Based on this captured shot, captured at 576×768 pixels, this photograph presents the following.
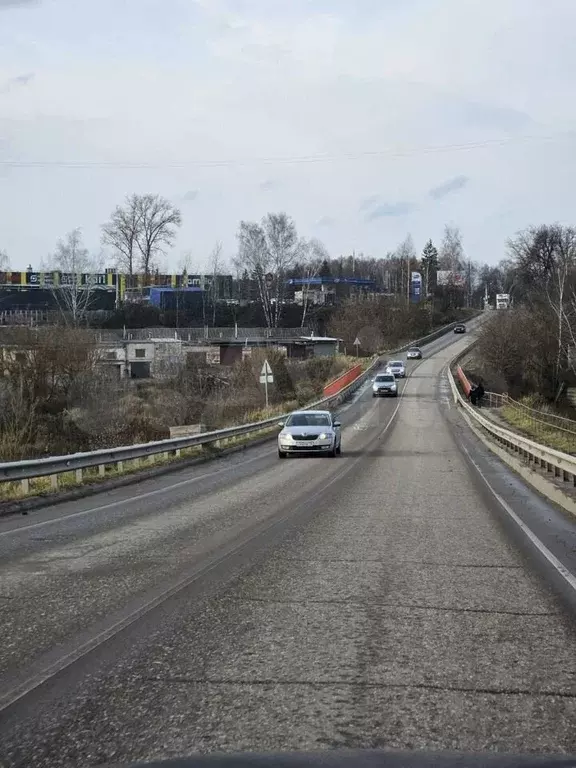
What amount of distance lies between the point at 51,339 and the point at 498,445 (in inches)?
796

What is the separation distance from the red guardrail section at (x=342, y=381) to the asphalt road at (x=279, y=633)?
45.9m

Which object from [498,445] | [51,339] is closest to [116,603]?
[498,445]

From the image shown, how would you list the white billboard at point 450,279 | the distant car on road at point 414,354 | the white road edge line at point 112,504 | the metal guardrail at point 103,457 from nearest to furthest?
the white road edge line at point 112,504 < the metal guardrail at point 103,457 < the distant car on road at point 414,354 < the white billboard at point 450,279

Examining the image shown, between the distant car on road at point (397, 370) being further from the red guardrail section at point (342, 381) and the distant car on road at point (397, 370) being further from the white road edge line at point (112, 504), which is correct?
the white road edge line at point (112, 504)

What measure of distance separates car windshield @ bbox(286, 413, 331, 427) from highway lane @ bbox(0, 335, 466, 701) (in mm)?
5276

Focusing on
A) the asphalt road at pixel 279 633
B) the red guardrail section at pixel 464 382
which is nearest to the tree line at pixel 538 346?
the red guardrail section at pixel 464 382

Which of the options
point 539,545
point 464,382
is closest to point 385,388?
point 464,382

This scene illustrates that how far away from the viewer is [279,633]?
6.44 m

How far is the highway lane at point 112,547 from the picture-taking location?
6.56 metres

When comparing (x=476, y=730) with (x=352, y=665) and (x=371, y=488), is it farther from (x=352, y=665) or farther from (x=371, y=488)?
(x=371, y=488)

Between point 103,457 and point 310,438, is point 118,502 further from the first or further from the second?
point 310,438

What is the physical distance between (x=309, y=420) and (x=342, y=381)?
38.8 m

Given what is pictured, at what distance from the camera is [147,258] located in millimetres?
96188

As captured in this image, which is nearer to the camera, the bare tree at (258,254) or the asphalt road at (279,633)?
the asphalt road at (279,633)
